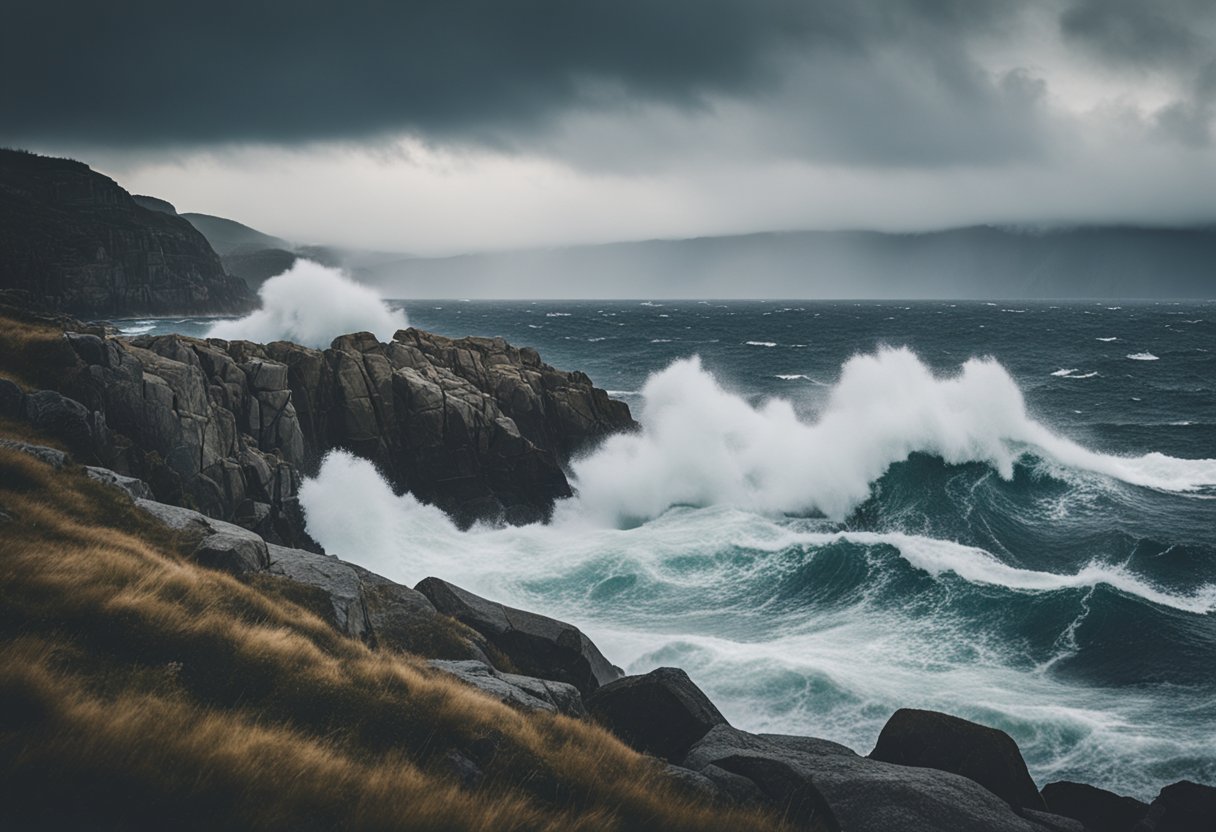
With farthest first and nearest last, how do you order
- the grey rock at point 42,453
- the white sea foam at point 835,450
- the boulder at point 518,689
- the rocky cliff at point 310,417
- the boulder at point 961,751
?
the white sea foam at point 835,450 < the rocky cliff at point 310,417 < the grey rock at point 42,453 < the boulder at point 961,751 < the boulder at point 518,689

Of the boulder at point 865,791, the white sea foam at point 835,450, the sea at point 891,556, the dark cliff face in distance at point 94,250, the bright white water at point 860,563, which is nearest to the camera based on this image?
the boulder at point 865,791

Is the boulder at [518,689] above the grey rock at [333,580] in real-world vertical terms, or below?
below

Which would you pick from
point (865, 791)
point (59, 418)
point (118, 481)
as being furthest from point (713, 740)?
point (59, 418)

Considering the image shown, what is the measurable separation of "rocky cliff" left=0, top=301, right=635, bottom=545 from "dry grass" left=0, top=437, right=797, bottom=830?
33.7ft

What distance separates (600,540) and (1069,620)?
1926 cm

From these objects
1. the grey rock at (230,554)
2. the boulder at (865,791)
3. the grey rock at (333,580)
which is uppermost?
the grey rock at (230,554)

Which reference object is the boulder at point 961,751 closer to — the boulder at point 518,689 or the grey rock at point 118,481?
the boulder at point 518,689

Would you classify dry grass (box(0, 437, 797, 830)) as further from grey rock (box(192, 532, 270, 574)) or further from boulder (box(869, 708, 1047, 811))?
boulder (box(869, 708, 1047, 811))

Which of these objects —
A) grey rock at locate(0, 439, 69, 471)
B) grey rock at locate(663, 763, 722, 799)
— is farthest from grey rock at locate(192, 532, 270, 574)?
grey rock at locate(663, 763, 722, 799)

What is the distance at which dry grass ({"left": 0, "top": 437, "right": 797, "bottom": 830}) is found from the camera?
6.08 m

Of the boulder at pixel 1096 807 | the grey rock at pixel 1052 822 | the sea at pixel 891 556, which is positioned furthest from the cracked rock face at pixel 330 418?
the boulder at pixel 1096 807

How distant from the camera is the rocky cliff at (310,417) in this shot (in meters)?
21.8

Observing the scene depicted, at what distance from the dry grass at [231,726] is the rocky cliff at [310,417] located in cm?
1029

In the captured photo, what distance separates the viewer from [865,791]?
9375 millimetres
